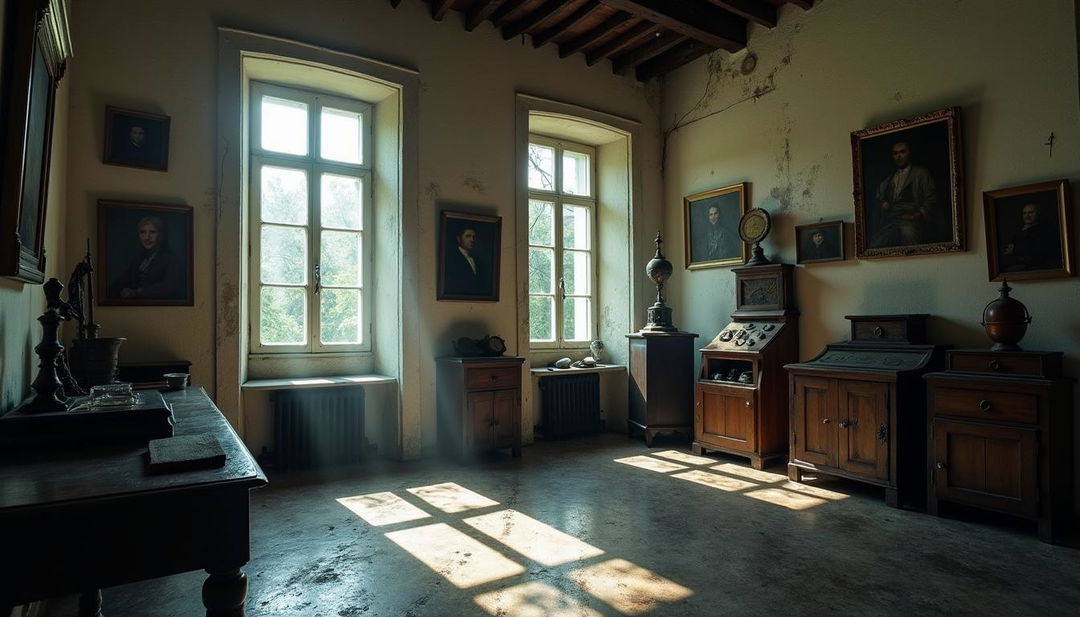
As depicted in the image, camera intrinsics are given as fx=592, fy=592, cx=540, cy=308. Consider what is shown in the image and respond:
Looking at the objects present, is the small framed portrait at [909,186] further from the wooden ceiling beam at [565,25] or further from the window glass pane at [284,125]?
the window glass pane at [284,125]

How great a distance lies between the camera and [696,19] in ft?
17.4

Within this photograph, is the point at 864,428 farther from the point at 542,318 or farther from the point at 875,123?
the point at 542,318

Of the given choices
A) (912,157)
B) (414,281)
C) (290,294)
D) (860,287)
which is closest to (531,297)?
(414,281)

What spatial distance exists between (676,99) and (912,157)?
2727 millimetres

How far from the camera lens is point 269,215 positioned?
498cm

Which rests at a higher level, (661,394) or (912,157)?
(912,157)

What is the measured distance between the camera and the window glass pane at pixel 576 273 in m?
6.66

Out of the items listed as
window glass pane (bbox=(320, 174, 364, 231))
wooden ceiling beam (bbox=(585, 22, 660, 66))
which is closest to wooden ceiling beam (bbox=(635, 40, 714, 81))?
wooden ceiling beam (bbox=(585, 22, 660, 66))

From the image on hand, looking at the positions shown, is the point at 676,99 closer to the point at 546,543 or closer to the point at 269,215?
the point at 269,215

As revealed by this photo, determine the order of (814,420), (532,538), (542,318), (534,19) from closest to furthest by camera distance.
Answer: (532,538), (814,420), (534,19), (542,318)

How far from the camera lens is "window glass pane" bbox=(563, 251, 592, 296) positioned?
6659 millimetres

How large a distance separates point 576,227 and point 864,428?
3.72 metres

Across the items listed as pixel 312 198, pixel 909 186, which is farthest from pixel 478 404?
pixel 909 186

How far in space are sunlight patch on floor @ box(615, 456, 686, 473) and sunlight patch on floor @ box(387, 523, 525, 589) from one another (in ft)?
6.77
